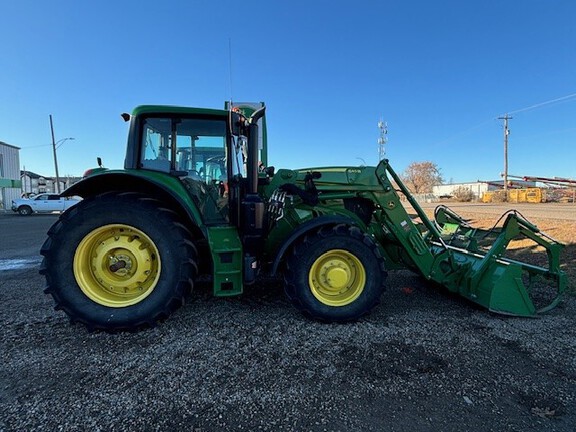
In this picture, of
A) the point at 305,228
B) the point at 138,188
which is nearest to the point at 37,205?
the point at 138,188

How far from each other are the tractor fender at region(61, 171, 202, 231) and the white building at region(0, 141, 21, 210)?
3607 centimetres

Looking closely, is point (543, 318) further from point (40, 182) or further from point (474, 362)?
point (40, 182)

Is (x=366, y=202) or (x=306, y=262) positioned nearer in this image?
(x=306, y=262)

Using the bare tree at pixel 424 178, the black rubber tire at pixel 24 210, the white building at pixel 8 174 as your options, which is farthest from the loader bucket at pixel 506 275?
the bare tree at pixel 424 178

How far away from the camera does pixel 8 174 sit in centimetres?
3158

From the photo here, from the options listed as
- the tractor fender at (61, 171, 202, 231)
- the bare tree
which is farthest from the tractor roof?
the bare tree

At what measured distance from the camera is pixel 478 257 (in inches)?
152

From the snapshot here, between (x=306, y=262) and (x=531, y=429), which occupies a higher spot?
(x=306, y=262)

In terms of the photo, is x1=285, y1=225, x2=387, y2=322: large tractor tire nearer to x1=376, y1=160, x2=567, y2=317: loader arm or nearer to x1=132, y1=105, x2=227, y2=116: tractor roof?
x1=376, y1=160, x2=567, y2=317: loader arm

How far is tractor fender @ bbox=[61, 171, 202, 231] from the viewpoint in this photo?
3105 mm

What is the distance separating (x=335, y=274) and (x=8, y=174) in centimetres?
4042

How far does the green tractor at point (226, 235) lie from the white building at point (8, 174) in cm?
3636

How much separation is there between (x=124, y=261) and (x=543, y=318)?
180 inches

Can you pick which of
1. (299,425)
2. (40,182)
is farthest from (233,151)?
(40,182)
